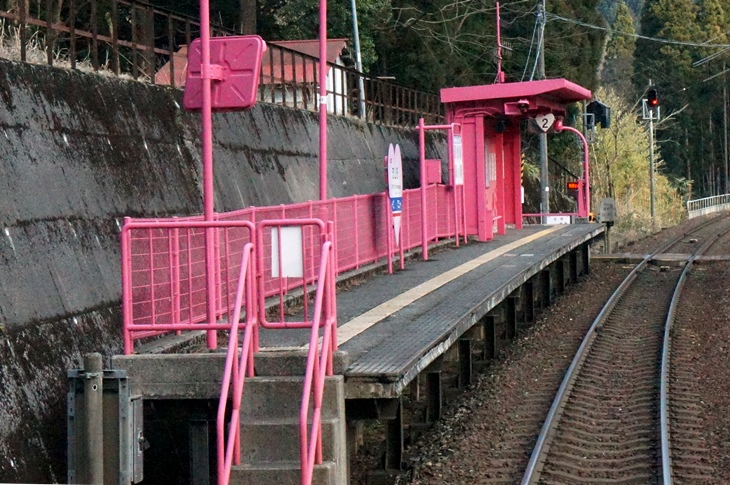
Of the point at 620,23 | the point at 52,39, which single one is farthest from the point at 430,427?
the point at 620,23

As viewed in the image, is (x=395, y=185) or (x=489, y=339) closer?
(x=489, y=339)

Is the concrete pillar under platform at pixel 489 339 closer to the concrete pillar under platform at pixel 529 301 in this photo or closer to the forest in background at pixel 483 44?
the concrete pillar under platform at pixel 529 301

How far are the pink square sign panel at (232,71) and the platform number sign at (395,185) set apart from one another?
708cm

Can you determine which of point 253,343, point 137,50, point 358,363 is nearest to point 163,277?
point 253,343

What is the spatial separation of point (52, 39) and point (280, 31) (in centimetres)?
3232

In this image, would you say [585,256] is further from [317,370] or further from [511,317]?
→ [317,370]

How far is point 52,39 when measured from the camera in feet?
38.9

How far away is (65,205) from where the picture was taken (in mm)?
9883

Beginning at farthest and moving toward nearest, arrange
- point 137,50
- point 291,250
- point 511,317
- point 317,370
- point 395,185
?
point 511,317
point 395,185
point 137,50
point 291,250
point 317,370

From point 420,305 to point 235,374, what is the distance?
16.5 ft

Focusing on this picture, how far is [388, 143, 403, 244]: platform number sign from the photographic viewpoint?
16.1 metres

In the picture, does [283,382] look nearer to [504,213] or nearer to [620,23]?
[504,213]

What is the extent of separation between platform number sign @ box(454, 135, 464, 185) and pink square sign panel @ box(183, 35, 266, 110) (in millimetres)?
11963

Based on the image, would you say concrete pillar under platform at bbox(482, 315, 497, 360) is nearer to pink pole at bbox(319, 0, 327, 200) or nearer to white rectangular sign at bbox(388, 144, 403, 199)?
white rectangular sign at bbox(388, 144, 403, 199)
